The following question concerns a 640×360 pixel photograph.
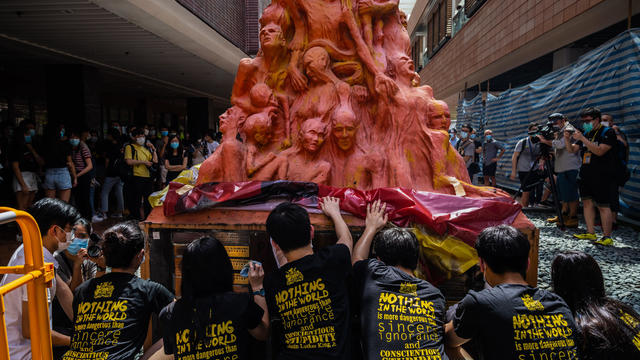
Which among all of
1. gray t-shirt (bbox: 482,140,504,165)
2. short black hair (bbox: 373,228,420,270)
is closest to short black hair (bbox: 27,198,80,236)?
short black hair (bbox: 373,228,420,270)

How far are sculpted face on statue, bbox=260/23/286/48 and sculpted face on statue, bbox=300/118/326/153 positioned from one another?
3.17 feet

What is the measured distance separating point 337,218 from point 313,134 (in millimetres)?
1284

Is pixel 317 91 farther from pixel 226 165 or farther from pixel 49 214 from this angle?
pixel 49 214

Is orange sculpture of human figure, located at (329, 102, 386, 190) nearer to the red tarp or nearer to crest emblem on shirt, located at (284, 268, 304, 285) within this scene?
the red tarp

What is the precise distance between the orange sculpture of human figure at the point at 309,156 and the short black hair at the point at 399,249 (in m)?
1.57

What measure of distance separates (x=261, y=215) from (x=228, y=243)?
0.33 metres

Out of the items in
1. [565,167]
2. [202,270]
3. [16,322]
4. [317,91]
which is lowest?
[16,322]

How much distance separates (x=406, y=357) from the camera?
200 cm

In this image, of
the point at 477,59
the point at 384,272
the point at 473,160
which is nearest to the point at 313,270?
the point at 384,272

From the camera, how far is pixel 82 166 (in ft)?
23.6

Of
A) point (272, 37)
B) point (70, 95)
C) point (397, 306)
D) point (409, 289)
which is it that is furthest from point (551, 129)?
point (70, 95)

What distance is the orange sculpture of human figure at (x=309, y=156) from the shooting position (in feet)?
12.7

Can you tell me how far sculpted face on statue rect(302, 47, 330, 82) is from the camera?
4139 mm

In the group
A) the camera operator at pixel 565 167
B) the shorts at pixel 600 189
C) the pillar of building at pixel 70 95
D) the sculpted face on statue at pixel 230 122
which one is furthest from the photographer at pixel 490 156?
the pillar of building at pixel 70 95
